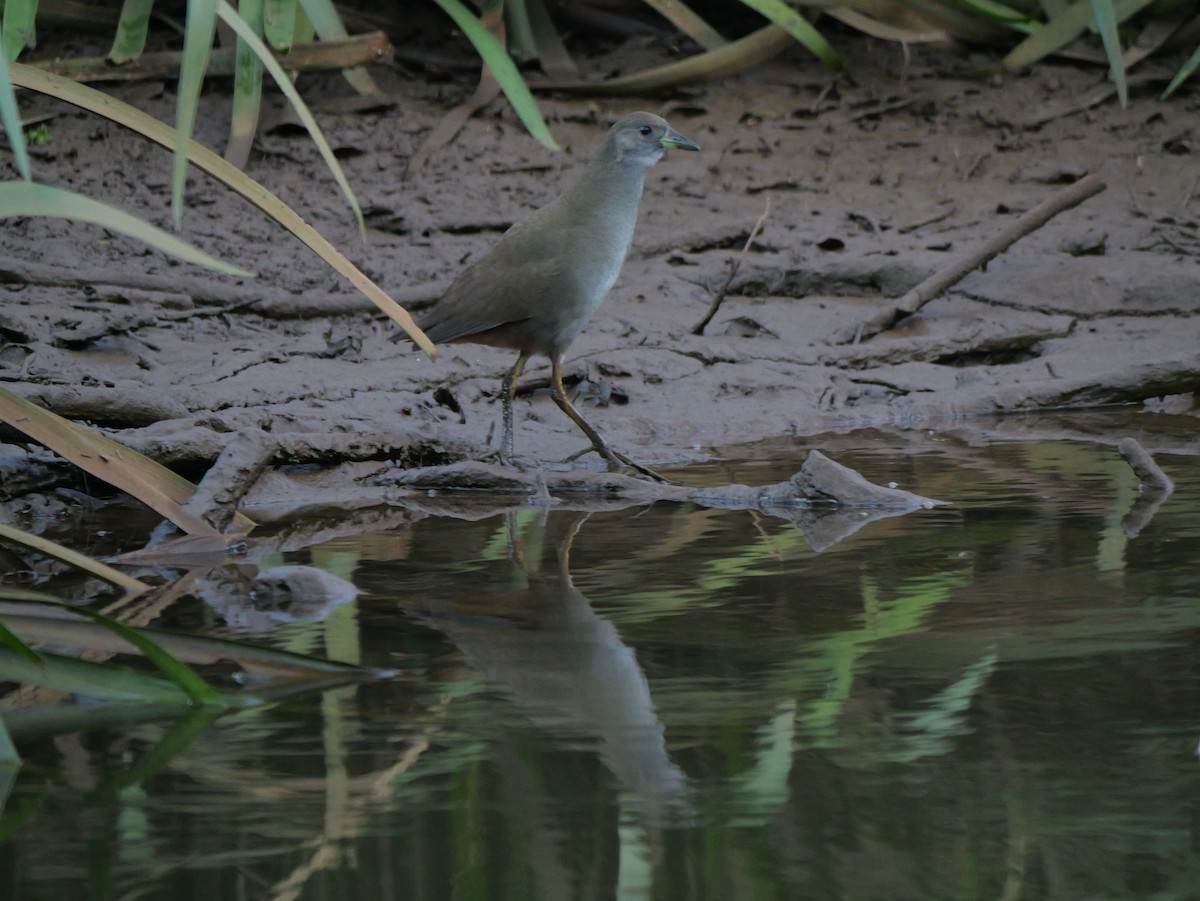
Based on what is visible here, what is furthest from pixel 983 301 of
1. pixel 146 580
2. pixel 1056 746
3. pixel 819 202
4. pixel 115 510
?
pixel 1056 746

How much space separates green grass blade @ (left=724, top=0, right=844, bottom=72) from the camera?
7.79 metres

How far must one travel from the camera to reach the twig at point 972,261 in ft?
20.9

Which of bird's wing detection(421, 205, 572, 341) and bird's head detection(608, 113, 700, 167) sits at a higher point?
bird's head detection(608, 113, 700, 167)

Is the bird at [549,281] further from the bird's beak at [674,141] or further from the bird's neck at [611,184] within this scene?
the bird's beak at [674,141]

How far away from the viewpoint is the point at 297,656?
2.32 m

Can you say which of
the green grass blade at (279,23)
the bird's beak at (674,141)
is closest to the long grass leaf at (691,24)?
the green grass blade at (279,23)

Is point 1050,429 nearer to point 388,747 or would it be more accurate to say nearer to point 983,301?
point 983,301

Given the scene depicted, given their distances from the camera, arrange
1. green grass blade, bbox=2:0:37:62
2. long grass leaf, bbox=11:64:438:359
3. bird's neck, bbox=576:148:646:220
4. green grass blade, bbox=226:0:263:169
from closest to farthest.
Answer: long grass leaf, bbox=11:64:438:359
bird's neck, bbox=576:148:646:220
green grass blade, bbox=2:0:37:62
green grass blade, bbox=226:0:263:169

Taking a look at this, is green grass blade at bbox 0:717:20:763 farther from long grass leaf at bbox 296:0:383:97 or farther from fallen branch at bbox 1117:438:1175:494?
long grass leaf at bbox 296:0:383:97

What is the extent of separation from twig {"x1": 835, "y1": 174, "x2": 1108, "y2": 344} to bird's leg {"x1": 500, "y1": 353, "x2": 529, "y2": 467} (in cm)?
179

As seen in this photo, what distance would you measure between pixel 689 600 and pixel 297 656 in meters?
0.86

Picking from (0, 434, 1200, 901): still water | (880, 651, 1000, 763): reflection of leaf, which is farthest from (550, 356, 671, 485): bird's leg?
(880, 651, 1000, 763): reflection of leaf

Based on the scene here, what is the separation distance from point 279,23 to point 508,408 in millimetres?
2996

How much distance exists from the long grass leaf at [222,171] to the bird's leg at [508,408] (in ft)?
6.82
